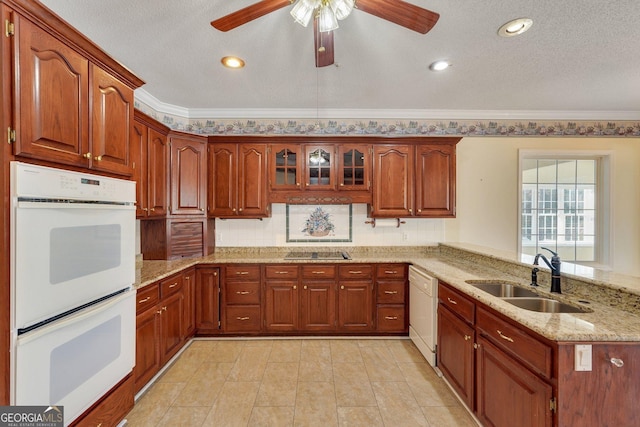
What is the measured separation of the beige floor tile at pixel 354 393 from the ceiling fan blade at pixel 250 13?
2522 millimetres

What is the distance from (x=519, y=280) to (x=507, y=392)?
953 mm

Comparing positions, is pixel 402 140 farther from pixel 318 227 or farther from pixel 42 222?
pixel 42 222

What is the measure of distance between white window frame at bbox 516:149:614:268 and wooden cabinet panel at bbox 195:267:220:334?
148 inches

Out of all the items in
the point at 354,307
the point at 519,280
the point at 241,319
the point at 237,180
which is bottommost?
the point at 241,319

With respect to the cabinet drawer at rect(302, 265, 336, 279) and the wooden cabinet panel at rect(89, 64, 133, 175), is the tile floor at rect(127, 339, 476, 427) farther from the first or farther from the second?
the wooden cabinet panel at rect(89, 64, 133, 175)

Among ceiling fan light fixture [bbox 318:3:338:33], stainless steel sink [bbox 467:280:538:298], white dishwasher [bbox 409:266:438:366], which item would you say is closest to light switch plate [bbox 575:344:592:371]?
stainless steel sink [bbox 467:280:538:298]

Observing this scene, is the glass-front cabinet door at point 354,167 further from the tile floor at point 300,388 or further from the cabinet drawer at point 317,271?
the tile floor at point 300,388

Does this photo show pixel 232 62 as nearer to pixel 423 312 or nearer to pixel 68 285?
pixel 68 285

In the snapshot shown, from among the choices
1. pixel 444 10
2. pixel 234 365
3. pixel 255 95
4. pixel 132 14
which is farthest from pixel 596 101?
pixel 234 365

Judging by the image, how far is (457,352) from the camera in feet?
6.57

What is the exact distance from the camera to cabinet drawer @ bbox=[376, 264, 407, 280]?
300cm

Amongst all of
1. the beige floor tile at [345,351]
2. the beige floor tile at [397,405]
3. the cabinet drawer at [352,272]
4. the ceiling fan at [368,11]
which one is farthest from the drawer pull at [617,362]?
the cabinet drawer at [352,272]

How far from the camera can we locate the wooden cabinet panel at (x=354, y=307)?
2.99 meters

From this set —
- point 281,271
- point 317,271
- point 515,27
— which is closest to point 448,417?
point 317,271
